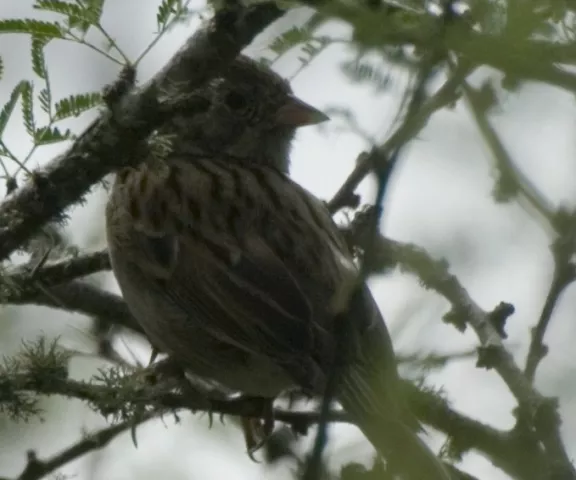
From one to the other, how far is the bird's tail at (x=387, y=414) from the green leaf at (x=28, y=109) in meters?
0.94

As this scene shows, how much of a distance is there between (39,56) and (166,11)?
35 cm

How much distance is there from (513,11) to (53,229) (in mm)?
2264

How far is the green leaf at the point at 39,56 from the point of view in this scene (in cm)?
268

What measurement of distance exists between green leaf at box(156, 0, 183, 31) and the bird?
0.38 m

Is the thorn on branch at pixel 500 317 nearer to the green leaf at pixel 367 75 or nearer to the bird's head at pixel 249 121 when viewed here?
the bird's head at pixel 249 121

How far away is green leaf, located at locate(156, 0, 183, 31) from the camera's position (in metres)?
2.63

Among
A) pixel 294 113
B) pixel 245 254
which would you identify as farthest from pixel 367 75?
pixel 294 113

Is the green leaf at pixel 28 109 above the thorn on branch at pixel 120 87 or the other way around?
above

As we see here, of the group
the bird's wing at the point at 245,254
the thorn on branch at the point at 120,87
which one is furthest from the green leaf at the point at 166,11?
the bird's wing at the point at 245,254

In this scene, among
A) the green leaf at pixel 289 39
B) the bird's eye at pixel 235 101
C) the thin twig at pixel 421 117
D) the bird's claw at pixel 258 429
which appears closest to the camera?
the thin twig at pixel 421 117

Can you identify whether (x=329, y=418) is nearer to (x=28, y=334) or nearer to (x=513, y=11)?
(x=513, y=11)

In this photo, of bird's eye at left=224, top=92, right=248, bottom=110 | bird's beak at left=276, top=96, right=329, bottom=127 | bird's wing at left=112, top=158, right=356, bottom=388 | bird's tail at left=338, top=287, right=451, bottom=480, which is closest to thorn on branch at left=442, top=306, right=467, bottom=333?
bird's tail at left=338, top=287, right=451, bottom=480

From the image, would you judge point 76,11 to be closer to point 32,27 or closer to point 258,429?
point 32,27

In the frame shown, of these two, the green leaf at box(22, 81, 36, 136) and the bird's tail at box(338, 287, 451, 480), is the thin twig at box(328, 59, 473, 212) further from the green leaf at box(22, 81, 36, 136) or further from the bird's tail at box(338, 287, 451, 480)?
the green leaf at box(22, 81, 36, 136)
